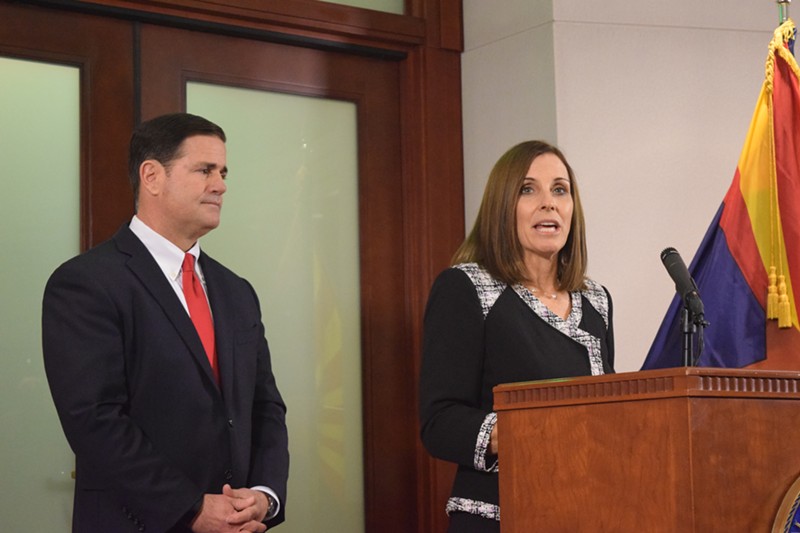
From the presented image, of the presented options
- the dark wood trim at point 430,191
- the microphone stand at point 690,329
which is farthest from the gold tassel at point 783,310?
the microphone stand at point 690,329

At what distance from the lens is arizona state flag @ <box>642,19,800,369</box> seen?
359 cm

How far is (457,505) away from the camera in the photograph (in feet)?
8.66

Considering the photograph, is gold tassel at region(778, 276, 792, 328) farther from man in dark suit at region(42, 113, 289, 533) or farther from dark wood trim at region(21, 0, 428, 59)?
dark wood trim at region(21, 0, 428, 59)

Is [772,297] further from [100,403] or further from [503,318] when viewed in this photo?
[100,403]

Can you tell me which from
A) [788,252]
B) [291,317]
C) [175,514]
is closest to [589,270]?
[788,252]

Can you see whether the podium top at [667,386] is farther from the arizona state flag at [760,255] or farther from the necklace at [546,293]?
the arizona state flag at [760,255]

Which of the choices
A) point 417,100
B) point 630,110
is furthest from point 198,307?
point 630,110

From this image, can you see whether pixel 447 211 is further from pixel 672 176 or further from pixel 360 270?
pixel 672 176

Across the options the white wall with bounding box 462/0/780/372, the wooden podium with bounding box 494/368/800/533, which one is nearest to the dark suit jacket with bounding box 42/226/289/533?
the wooden podium with bounding box 494/368/800/533

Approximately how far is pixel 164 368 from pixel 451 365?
2.07ft

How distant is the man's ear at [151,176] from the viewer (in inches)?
116

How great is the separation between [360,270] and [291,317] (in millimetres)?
321

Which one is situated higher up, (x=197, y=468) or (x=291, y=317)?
(x=291, y=317)

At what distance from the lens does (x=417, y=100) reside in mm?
4562
